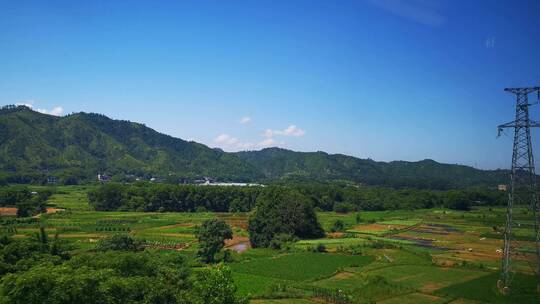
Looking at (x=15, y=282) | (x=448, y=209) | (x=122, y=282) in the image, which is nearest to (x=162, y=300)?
(x=122, y=282)

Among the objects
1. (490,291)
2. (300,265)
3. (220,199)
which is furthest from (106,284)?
(220,199)

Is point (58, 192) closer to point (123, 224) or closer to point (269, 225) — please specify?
point (123, 224)

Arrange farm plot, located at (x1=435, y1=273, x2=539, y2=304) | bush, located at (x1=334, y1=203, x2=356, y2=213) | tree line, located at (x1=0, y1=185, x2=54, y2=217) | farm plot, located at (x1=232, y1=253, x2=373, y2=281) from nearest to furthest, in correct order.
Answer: farm plot, located at (x1=435, y1=273, x2=539, y2=304), farm plot, located at (x1=232, y1=253, x2=373, y2=281), tree line, located at (x1=0, y1=185, x2=54, y2=217), bush, located at (x1=334, y1=203, x2=356, y2=213)

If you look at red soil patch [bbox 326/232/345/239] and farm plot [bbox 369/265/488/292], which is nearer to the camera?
farm plot [bbox 369/265/488/292]

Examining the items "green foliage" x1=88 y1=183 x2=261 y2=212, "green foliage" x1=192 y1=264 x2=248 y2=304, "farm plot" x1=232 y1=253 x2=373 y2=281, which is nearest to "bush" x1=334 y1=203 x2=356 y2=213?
"green foliage" x1=88 y1=183 x2=261 y2=212

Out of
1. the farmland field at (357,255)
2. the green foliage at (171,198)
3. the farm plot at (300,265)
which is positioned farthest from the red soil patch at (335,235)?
the green foliage at (171,198)

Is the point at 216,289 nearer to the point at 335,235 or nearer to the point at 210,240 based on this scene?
the point at 210,240

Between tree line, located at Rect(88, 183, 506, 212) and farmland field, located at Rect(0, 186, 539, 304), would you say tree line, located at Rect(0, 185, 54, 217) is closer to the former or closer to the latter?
farmland field, located at Rect(0, 186, 539, 304)
